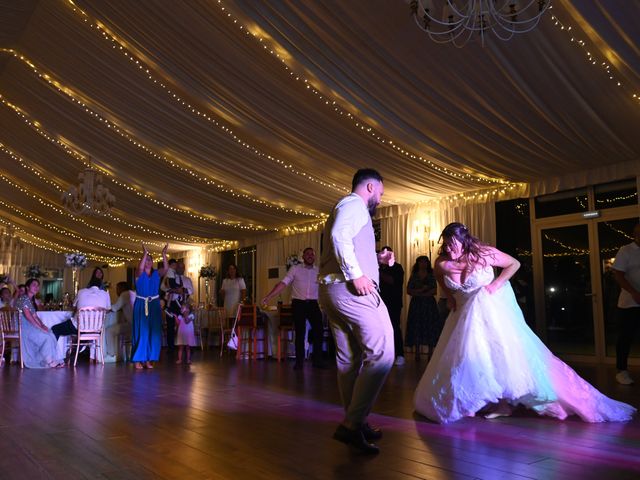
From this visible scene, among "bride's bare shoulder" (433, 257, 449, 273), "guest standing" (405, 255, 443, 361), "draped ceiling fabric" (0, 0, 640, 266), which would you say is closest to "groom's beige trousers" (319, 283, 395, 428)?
"bride's bare shoulder" (433, 257, 449, 273)

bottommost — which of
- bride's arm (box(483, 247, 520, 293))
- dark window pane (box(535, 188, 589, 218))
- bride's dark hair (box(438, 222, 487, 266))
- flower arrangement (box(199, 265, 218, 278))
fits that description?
bride's arm (box(483, 247, 520, 293))

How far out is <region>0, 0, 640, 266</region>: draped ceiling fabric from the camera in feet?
16.5

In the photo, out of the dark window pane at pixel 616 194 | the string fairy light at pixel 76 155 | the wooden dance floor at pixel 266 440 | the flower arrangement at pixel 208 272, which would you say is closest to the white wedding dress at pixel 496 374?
the wooden dance floor at pixel 266 440

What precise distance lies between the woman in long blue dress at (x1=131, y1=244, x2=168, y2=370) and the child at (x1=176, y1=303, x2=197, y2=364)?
66 cm

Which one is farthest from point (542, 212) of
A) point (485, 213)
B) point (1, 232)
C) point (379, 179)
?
point (1, 232)

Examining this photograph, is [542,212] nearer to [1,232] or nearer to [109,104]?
[109,104]

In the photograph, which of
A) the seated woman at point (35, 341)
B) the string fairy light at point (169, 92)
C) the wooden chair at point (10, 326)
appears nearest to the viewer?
the string fairy light at point (169, 92)

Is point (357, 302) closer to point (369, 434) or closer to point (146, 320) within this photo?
point (369, 434)

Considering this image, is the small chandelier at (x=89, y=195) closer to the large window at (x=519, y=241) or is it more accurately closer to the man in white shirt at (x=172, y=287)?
the man in white shirt at (x=172, y=287)

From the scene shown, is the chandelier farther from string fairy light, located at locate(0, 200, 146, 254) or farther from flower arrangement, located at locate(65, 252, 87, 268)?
string fairy light, located at locate(0, 200, 146, 254)

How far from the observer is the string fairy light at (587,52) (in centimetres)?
460

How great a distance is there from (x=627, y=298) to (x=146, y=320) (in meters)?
5.40

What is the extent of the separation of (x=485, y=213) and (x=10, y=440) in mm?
7443

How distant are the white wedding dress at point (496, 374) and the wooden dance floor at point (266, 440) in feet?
0.39
